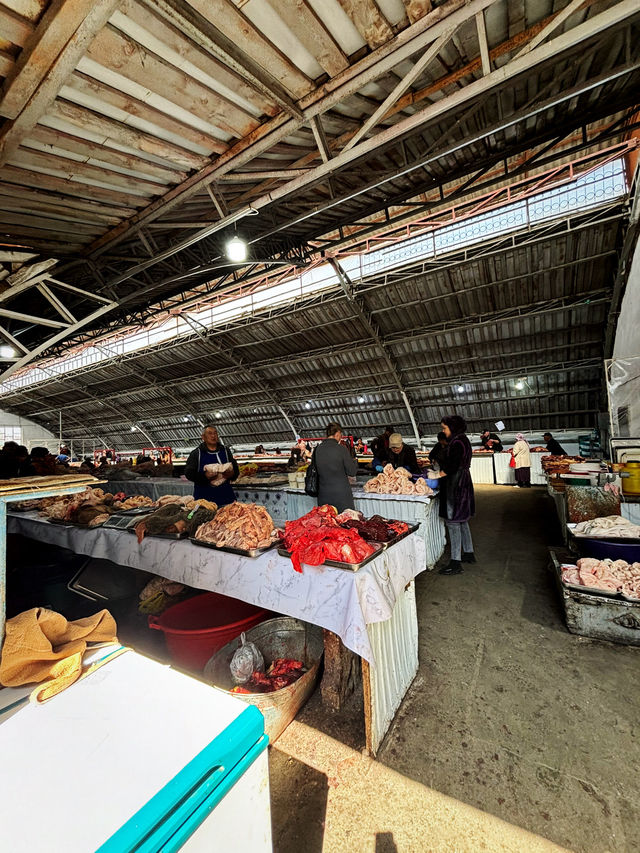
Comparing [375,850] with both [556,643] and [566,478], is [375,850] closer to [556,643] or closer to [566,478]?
[556,643]

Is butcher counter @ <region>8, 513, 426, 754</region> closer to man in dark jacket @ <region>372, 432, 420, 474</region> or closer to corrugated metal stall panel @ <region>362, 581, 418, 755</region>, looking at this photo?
corrugated metal stall panel @ <region>362, 581, 418, 755</region>

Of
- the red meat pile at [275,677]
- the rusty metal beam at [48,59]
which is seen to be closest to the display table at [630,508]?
the red meat pile at [275,677]

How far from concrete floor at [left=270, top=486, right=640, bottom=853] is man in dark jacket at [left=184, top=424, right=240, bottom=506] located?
3014 mm

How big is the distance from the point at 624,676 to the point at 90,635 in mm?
3799

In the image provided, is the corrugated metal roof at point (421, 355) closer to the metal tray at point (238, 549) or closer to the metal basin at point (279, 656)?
the metal tray at point (238, 549)

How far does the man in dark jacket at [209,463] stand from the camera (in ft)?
16.2

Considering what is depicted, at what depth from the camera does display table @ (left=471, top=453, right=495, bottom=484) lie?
1363 cm

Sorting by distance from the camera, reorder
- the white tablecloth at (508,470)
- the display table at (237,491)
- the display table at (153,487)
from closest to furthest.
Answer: the display table at (237,491) < the display table at (153,487) < the white tablecloth at (508,470)

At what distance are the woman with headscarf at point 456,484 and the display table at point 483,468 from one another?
30.6 feet

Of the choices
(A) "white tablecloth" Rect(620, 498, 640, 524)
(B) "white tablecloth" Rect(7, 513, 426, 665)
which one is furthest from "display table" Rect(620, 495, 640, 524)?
(B) "white tablecloth" Rect(7, 513, 426, 665)

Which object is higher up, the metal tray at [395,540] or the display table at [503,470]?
the metal tray at [395,540]

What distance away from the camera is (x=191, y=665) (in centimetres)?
282

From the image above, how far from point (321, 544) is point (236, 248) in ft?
15.2

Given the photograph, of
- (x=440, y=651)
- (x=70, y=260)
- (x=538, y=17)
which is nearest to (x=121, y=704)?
(x=440, y=651)
